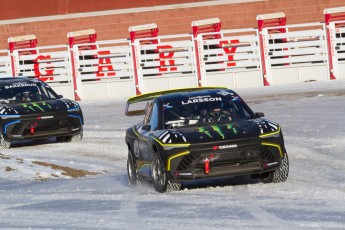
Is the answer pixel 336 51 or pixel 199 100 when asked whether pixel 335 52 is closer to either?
pixel 336 51

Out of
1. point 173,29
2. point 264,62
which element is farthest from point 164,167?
point 173,29

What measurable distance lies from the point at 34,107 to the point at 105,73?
537 inches

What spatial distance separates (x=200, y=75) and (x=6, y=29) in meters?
12.5

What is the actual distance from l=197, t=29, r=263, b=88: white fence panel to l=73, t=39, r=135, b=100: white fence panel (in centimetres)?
228

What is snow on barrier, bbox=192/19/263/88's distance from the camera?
108ft

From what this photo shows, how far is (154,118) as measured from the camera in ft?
45.9

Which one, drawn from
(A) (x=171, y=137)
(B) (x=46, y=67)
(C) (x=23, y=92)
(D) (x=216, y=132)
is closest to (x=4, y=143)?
(C) (x=23, y=92)

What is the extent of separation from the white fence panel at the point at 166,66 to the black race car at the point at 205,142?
19.0 m

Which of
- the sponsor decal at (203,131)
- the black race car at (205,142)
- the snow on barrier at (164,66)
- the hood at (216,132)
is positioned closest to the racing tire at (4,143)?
the black race car at (205,142)

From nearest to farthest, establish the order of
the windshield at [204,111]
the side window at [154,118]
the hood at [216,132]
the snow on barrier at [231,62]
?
1. the hood at [216,132]
2. the windshield at [204,111]
3. the side window at [154,118]
4. the snow on barrier at [231,62]

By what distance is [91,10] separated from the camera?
42.9 metres

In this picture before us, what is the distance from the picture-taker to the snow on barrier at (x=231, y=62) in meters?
32.9

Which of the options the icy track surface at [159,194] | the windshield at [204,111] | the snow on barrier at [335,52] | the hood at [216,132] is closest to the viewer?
the icy track surface at [159,194]

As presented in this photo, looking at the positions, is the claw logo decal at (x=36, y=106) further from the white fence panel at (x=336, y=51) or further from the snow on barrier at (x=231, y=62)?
the white fence panel at (x=336, y=51)
